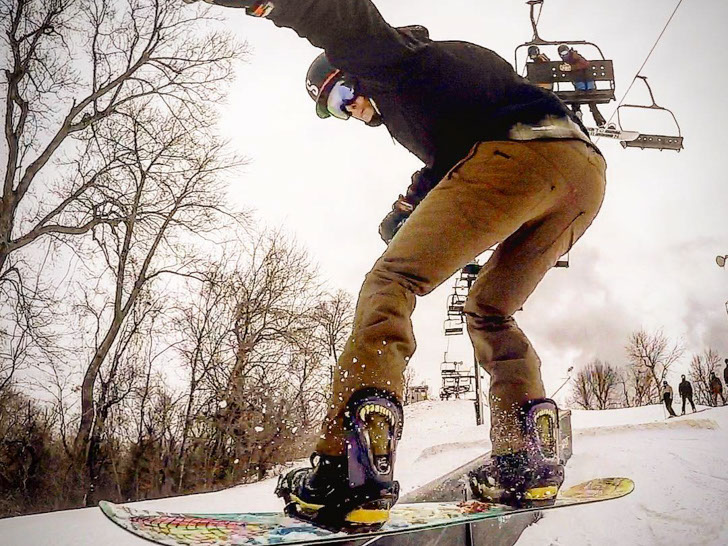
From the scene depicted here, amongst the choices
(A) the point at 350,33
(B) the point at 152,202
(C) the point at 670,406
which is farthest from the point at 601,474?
(B) the point at 152,202

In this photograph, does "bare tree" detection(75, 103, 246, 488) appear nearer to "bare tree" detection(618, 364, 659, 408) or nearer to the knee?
the knee

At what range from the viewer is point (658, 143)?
2.41 metres

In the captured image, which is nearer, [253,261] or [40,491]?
[40,491]

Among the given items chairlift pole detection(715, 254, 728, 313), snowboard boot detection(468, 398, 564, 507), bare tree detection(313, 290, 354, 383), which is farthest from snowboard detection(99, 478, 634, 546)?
chairlift pole detection(715, 254, 728, 313)

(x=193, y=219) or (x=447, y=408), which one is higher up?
(x=193, y=219)

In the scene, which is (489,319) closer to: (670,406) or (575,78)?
(575,78)

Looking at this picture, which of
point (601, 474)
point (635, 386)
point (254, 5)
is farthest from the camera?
point (635, 386)

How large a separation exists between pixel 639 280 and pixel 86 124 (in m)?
2.82

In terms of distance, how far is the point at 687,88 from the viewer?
8.45 ft

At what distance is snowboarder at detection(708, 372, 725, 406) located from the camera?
248cm

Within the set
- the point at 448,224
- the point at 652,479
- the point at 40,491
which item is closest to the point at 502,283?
the point at 448,224

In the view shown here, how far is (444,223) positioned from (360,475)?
0.40 meters

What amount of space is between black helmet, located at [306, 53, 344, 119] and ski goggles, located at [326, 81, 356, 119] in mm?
11

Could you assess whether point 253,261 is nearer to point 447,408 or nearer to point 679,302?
point 447,408
